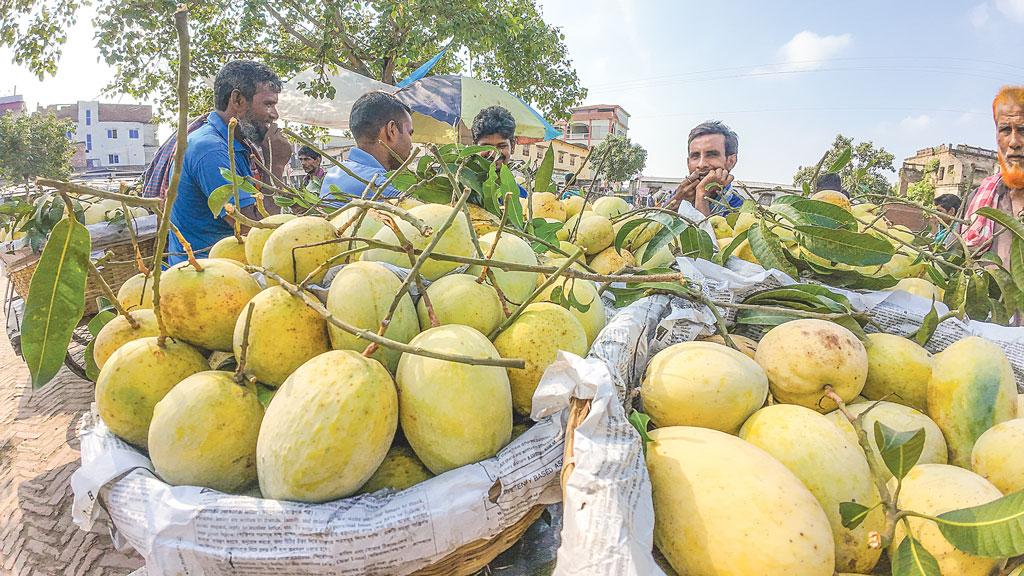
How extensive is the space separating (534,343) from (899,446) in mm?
649

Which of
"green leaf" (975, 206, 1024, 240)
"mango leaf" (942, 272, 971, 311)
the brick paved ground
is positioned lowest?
the brick paved ground

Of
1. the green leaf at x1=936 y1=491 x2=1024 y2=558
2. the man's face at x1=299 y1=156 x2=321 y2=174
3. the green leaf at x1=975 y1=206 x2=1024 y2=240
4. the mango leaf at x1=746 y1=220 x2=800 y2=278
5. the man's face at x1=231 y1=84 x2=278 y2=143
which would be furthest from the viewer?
the man's face at x1=299 y1=156 x2=321 y2=174

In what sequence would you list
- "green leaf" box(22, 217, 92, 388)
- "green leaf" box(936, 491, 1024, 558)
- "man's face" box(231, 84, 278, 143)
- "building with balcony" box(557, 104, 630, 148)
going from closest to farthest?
"green leaf" box(936, 491, 1024, 558)
"green leaf" box(22, 217, 92, 388)
"man's face" box(231, 84, 278, 143)
"building with balcony" box(557, 104, 630, 148)

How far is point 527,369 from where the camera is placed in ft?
3.63

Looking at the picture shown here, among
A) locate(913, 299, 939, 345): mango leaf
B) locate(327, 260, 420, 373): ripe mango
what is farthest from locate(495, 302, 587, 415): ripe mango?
locate(913, 299, 939, 345): mango leaf

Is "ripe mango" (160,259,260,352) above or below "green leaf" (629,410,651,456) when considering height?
above

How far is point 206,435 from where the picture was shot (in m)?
0.96

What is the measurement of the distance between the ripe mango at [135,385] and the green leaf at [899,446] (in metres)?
1.33

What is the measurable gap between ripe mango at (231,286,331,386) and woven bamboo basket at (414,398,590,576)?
500mm

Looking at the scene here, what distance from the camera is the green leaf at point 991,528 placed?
724 millimetres

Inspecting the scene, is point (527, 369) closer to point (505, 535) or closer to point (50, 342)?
point (505, 535)

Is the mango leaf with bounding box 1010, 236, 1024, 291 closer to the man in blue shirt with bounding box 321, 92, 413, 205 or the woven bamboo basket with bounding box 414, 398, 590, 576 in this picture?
the woven bamboo basket with bounding box 414, 398, 590, 576

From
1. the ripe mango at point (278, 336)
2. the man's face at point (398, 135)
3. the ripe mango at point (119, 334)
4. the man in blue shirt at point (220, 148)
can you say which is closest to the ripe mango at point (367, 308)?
the ripe mango at point (278, 336)

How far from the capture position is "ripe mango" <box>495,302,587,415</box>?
3.65 ft
